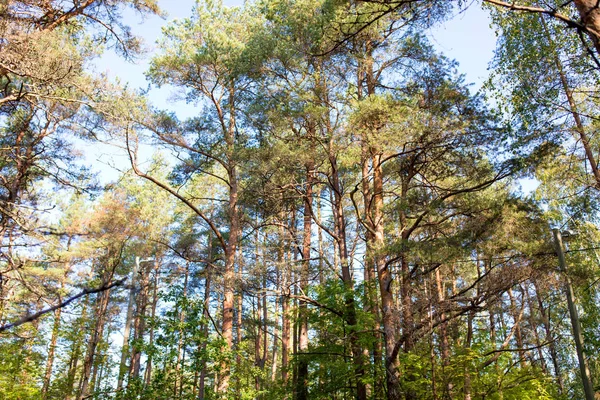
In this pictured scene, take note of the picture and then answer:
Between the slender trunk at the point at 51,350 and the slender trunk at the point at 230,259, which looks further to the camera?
the slender trunk at the point at 51,350

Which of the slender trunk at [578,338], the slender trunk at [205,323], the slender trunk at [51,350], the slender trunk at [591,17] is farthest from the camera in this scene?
the slender trunk at [51,350]

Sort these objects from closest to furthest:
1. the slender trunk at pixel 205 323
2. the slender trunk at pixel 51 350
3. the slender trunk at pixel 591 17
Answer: the slender trunk at pixel 591 17
the slender trunk at pixel 205 323
the slender trunk at pixel 51 350

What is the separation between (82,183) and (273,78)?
554cm

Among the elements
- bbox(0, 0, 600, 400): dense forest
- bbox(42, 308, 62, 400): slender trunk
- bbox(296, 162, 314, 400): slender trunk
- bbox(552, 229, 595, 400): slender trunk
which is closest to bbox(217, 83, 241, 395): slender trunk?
bbox(0, 0, 600, 400): dense forest

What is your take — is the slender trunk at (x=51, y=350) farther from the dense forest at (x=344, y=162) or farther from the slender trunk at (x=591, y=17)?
the slender trunk at (x=591, y=17)

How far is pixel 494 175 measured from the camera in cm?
864

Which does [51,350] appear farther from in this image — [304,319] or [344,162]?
[344,162]

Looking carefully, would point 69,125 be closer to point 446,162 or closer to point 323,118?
point 323,118

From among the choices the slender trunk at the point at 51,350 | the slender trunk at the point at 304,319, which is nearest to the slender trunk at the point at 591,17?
the slender trunk at the point at 304,319

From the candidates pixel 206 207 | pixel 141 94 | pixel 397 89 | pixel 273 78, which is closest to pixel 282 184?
pixel 273 78

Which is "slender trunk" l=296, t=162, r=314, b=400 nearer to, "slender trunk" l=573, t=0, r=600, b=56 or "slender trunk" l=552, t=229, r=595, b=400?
"slender trunk" l=552, t=229, r=595, b=400

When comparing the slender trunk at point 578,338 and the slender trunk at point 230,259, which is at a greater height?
the slender trunk at point 230,259

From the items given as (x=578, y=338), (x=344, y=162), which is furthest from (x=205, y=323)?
(x=578, y=338)

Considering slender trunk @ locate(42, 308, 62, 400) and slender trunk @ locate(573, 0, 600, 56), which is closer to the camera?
slender trunk @ locate(573, 0, 600, 56)
